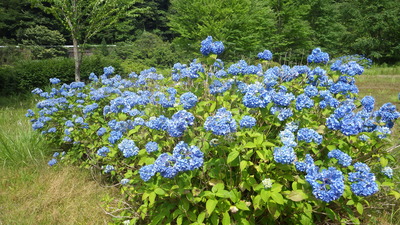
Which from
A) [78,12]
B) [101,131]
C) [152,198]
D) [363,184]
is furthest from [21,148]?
[78,12]

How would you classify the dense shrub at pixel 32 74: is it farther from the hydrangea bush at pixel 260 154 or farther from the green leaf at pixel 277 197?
the green leaf at pixel 277 197

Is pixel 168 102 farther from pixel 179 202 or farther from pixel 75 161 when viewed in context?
pixel 75 161

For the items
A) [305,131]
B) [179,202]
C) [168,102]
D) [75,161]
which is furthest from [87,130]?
[305,131]

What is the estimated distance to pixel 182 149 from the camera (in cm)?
179

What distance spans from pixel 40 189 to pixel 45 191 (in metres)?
0.08

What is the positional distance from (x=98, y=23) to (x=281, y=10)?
1292 cm

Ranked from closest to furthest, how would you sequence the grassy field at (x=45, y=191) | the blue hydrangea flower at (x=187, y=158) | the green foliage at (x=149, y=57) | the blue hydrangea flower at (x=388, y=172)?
the blue hydrangea flower at (x=187, y=158) < the blue hydrangea flower at (x=388, y=172) < the grassy field at (x=45, y=191) < the green foliage at (x=149, y=57)

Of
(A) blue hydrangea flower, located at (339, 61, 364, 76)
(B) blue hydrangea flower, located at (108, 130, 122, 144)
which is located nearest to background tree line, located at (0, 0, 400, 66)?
(A) blue hydrangea flower, located at (339, 61, 364, 76)

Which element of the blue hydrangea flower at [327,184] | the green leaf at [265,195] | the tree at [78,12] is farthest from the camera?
the tree at [78,12]

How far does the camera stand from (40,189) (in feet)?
10.7

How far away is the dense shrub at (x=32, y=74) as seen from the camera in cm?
962

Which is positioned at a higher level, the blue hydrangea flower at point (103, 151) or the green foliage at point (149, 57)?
A: the blue hydrangea flower at point (103, 151)

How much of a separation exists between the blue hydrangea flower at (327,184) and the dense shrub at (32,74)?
10.8 m

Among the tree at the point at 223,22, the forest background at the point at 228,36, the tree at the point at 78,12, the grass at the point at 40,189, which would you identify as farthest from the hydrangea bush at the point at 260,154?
the tree at the point at 223,22
